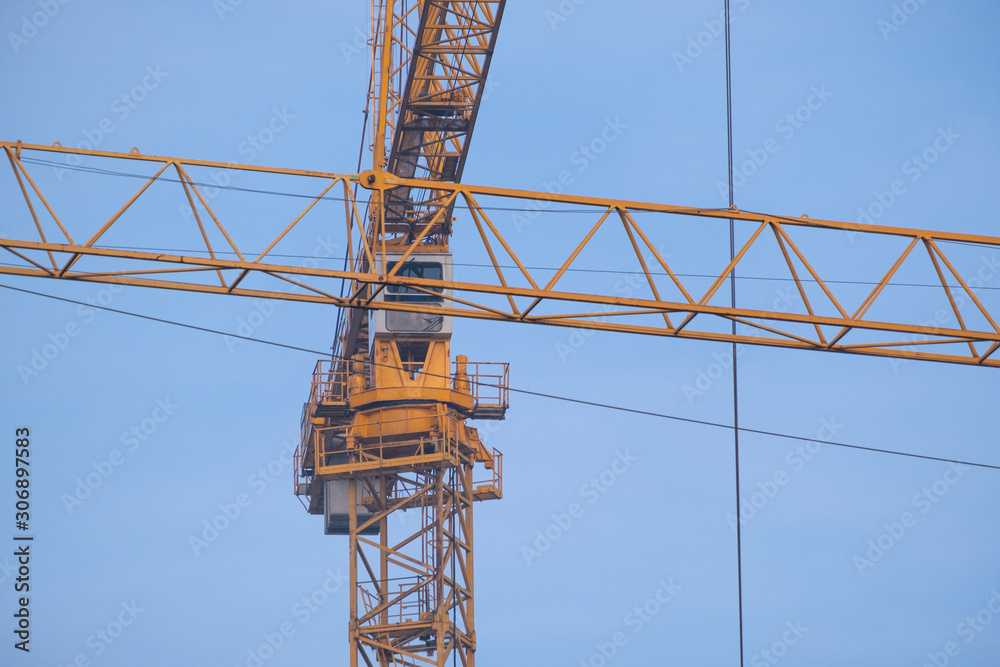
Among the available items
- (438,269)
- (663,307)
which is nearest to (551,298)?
(663,307)

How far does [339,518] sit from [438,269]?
26.3 ft

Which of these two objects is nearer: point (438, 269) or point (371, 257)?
point (371, 257)

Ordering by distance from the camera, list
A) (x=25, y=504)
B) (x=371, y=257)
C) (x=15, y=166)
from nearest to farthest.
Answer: (x=15, y=166) < (x=371, y=257) < (x=25, y=504)

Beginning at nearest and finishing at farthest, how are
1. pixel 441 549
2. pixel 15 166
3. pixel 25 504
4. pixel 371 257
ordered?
pixel 15 166 → pixel 371 257 → pixel 25 504 → pixel 441 549

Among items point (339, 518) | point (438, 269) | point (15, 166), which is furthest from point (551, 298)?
point (339, 518)

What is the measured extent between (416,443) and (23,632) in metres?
13.7

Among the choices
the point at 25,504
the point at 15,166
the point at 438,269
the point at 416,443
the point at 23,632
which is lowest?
the point at 23,632

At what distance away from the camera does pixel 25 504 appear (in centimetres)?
3950

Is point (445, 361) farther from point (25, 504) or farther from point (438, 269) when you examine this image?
point (25, 504)

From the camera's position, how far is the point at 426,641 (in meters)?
50.9

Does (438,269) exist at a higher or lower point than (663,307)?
higher

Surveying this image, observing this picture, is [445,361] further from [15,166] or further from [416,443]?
[15,166]

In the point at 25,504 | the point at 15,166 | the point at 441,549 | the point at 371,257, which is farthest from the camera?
the point at 441,549

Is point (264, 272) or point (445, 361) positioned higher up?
point (445, 361)
